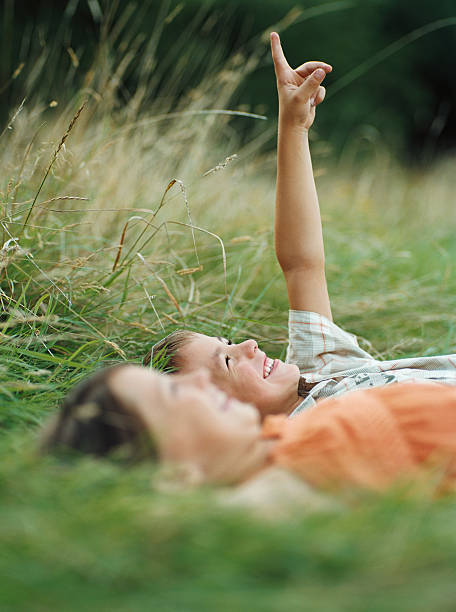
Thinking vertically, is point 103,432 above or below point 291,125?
below

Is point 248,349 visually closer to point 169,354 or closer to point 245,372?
point 245,372

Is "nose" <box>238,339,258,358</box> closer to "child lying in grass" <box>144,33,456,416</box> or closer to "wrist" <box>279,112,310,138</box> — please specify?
"child lying in grass" <box>144,33,456,416</box>

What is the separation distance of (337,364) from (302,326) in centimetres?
14

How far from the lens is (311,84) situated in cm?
167

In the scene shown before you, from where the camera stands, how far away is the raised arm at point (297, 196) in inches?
67.5

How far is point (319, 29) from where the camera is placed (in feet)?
29.7

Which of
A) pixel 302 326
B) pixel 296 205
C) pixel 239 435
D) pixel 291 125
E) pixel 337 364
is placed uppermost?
pixel 291 125

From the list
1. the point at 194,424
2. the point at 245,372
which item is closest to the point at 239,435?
the point at 194,424

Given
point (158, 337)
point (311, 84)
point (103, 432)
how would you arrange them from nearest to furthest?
point (103, 432), point (311, 84), point (158, 337)

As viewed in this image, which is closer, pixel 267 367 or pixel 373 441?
pixel 373 441

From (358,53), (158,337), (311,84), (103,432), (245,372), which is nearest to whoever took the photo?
(103,432)

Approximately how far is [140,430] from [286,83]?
3.74 ft

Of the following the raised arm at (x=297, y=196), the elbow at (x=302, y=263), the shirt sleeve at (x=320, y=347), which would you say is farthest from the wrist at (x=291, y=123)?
the shirt sleeve at (x=320, y=347)

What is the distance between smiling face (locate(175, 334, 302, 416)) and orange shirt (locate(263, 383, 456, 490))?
12.7 inches
